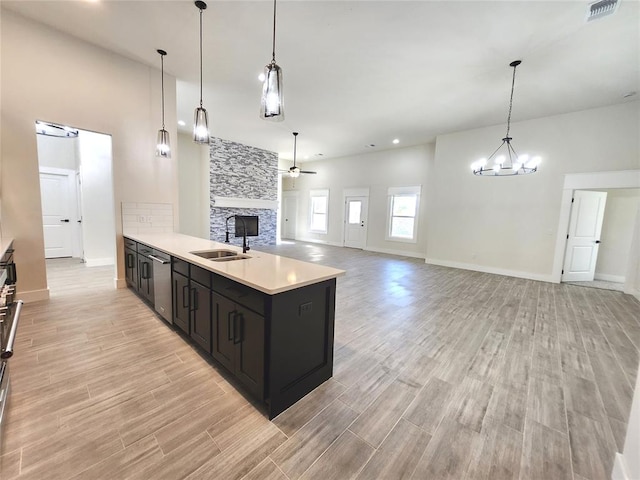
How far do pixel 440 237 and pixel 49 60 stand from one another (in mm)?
7780

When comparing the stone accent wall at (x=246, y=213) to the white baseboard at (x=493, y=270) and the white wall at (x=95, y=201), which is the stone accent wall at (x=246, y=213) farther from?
the white baseboard at (x=493, y=270)

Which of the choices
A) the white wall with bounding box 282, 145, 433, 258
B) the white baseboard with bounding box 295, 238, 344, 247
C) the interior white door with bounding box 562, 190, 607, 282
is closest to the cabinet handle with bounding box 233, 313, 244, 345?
the interior white door with bounding box 562, 190, 607, 282

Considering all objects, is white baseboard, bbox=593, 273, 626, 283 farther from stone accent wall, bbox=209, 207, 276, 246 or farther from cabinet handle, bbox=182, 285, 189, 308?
stone accent wall, bbox=209, 207, 276, 246

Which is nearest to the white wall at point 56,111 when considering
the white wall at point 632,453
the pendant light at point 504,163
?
the white wall at point 632,453

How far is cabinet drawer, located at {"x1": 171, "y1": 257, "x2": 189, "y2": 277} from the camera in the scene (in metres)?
2.30

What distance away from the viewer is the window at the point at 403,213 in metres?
7.83

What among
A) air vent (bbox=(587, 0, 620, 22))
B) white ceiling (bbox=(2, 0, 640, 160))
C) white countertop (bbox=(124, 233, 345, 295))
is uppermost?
white ceiling (bbox=(2, 0, 640, 160))

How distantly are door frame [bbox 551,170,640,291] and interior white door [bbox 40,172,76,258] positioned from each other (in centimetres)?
1065

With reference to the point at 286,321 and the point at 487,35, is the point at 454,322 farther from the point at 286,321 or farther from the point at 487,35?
the point at 487,35

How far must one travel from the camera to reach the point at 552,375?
218cm

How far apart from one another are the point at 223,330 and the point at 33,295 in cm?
323

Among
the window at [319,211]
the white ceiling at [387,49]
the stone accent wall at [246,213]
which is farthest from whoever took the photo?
the window at [319,211]

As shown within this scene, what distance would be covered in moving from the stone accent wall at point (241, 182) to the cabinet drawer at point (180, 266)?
5640 mm

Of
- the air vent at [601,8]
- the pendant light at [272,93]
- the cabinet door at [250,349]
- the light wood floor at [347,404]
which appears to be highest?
the air vent at [601,8]
